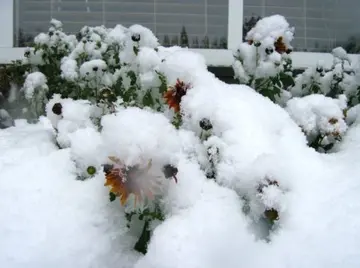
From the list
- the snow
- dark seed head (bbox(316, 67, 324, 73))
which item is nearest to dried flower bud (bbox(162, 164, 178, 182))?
dark seed head (bbox(316, 67, 324, 73))

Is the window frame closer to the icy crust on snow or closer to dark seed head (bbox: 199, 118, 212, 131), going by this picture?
dark seed head (bbox: 199, 118, 212, 131)

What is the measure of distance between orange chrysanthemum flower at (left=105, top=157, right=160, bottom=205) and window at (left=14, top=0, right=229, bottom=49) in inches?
125

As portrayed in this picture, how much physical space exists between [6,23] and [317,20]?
304 cm

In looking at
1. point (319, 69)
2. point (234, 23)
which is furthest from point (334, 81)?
point (234, 23)

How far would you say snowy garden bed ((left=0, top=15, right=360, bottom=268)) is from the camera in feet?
4.35

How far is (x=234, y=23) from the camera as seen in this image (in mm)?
4375

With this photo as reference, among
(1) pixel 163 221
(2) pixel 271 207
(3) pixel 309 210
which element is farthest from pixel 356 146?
(1) pixel 163 221

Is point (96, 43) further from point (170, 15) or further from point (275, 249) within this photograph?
point (275, 249)

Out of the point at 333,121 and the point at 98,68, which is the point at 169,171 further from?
the point at 98,68

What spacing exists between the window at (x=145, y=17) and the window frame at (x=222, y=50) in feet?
0.22

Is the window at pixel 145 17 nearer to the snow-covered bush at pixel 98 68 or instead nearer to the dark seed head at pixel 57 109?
the snow-covered bush at pixel 98 68

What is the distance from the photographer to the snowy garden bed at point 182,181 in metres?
1.33

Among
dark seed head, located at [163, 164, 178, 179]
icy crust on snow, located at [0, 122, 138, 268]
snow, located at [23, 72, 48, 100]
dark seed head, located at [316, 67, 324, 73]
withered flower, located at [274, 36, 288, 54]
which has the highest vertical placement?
withered flower, located at [274, 36, 288, 54]

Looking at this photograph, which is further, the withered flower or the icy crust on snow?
the withered flower
